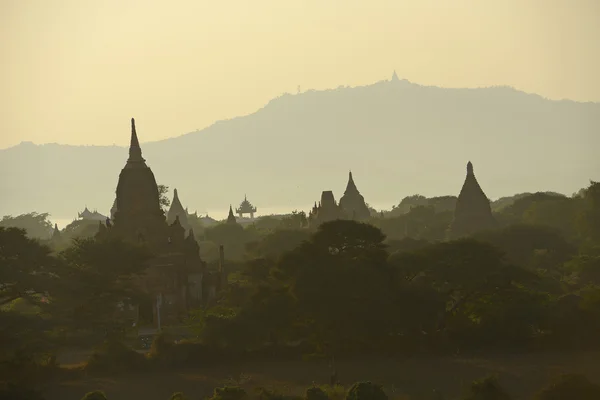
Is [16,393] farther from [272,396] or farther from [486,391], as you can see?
[486,391]

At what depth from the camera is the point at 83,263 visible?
212 ft

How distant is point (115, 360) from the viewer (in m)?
53.8

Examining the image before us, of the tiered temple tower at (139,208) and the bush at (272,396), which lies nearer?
the bush at (272,396)

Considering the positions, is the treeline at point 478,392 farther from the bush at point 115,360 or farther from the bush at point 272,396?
the bush at point 115,360

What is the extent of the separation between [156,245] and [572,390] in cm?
3722

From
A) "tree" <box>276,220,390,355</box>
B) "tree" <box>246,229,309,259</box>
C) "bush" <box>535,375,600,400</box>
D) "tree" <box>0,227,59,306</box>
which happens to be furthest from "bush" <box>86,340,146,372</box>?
"tree" <box>246,229,309,259</box>

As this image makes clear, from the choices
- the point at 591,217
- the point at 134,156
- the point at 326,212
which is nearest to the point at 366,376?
the point at 134,156

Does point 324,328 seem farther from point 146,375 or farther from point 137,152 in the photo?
point 137,152

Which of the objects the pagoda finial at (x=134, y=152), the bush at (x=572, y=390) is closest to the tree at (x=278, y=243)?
the pagoda finial at (x=134, y=152)

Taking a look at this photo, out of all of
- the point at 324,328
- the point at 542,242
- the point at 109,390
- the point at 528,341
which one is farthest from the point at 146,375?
the point at 542,242

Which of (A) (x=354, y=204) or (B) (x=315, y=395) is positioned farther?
(A) (x=354, y=204)

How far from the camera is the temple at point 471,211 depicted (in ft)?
357

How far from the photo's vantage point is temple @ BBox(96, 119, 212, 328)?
2766 inches

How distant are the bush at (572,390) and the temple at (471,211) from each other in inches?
2692
